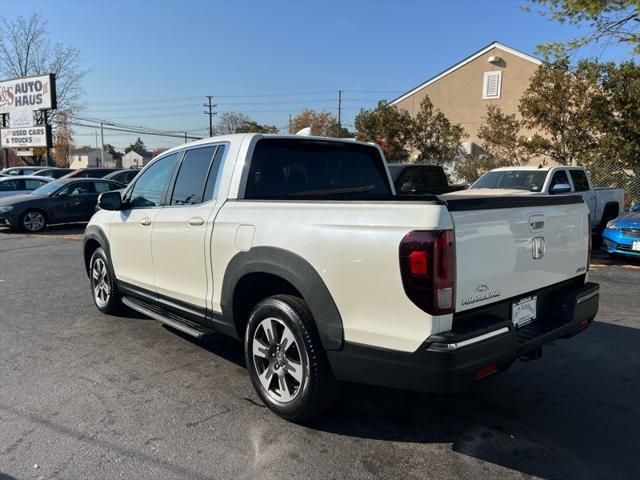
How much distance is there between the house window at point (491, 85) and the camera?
2739 cm

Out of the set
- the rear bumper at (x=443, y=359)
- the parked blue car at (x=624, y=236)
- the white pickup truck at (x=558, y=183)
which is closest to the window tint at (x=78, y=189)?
the white pickup truck at (x=558, y=183)

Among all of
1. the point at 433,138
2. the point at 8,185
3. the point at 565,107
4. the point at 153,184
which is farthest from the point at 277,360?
the point at 433,138

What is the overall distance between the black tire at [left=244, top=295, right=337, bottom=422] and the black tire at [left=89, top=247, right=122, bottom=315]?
269 centimetres

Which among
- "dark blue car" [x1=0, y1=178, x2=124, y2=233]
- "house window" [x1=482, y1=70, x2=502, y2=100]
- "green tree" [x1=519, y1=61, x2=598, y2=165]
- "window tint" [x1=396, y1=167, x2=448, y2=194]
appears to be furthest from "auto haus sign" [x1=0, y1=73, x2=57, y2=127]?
"house window" [x1=482, y1=70, x2=502, y2=100]

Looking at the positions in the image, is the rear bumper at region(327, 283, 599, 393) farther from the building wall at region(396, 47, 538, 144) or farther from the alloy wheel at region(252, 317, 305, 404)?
the building wall at region(396, 47, 538, 144)

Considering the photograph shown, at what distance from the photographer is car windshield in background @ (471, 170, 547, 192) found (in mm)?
10156

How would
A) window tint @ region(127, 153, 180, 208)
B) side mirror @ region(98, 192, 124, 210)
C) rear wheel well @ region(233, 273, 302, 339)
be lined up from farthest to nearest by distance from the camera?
side mirror @ region(98, 192, 124, 210) < window tint @ region(127, 153, 180, 208) < rear wheel well @ region(233, 273, 302, 339)

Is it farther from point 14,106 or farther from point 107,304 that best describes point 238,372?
point 14,106

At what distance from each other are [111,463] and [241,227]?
1.61 metres

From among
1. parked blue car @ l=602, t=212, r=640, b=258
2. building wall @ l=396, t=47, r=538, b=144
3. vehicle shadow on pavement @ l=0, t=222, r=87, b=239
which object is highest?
building wall @ l=396, t=47, r=538, b=144

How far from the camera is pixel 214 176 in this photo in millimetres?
3895

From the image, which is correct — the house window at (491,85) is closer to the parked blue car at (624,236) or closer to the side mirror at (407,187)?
the side mirror at (407,187)

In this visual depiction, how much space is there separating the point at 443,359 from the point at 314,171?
2.12 metres

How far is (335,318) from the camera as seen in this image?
2824 millimetres
